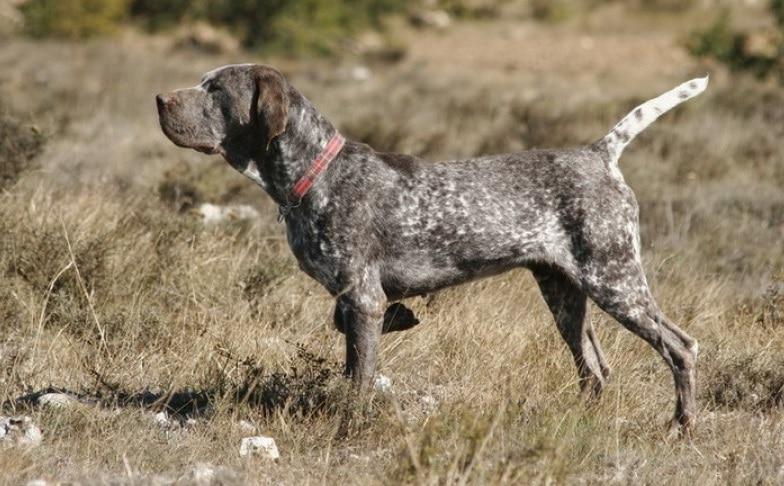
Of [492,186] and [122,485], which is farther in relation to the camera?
[492,186]

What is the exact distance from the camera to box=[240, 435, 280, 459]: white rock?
5.01 metres

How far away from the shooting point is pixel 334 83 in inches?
815

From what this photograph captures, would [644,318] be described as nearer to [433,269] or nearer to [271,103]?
[433,269]

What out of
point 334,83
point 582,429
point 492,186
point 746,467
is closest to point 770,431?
point 746,467

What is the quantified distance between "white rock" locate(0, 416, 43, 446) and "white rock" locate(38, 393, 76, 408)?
15cm

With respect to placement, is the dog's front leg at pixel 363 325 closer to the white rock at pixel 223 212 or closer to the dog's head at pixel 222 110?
the dog's head at pixel 222 110

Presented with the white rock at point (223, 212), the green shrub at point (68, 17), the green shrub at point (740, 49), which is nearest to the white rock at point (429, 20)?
the green shrub at point (68, 17)

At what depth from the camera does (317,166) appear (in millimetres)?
5590

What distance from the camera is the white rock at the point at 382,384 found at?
5.73 meters

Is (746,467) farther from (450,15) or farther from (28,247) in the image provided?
(450,15)

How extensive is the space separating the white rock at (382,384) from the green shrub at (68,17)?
826 inches

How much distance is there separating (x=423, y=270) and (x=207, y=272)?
212cm

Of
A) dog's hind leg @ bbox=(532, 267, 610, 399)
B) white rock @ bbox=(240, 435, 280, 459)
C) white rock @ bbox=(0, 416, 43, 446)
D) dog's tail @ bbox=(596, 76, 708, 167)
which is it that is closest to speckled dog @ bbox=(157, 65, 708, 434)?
dog's tail @ bbox=(596, 76, 708, 167)

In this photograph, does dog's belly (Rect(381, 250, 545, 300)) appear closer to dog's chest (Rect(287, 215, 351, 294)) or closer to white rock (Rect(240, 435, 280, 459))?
dog's chest (Rect(287, 215, 351, 294))
